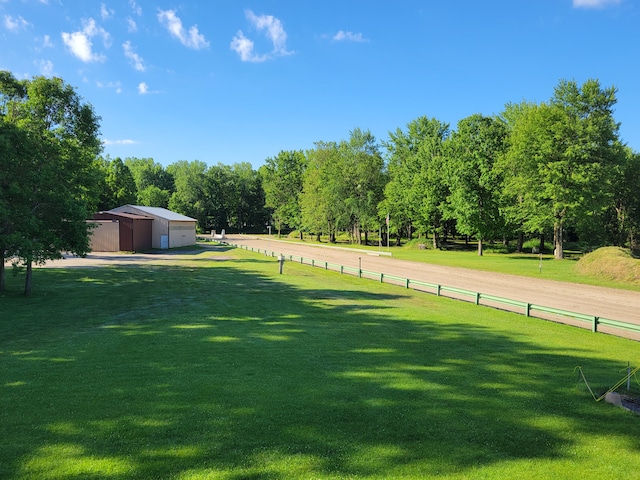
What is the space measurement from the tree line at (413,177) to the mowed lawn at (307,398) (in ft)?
22.3

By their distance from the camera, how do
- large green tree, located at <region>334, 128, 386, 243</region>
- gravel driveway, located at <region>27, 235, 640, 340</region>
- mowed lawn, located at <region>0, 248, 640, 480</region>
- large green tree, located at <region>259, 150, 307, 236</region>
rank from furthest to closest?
large green tree, located at <region>259, 150, 307, 236</region>
large green tree, located at <region>334, 128, 386, 243</region>
gravel driveway, located at <region>27, 235, 640, 340</region>
mowed lawn, located at <region>0, 248, 640, 480</region>

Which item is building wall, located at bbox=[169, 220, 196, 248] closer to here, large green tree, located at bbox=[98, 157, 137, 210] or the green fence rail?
large green tree, located at bbox=[98, 157, 137, 210]

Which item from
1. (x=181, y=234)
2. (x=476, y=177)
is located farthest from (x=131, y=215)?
(x=476, y=177)

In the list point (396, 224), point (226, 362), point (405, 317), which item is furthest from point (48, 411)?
point (396, 224)

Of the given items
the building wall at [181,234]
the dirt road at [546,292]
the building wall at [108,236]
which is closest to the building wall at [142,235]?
the building wall at [108,236]

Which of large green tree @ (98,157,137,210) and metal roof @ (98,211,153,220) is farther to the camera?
large green tree @ (98,157,137,210)

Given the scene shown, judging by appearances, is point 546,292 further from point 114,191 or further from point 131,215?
point 114,191

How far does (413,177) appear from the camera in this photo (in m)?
57.4

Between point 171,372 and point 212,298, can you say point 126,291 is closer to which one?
point 212,298

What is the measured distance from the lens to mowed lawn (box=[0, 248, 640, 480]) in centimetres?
447

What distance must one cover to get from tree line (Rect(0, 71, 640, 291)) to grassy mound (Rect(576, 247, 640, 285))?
1212 cm

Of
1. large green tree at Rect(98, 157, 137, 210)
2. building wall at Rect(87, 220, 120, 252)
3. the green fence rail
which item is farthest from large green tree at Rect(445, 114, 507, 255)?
large green tree at Rect(98, 157, 137, 210)

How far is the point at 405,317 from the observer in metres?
13.5

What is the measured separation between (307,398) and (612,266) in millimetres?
26340
